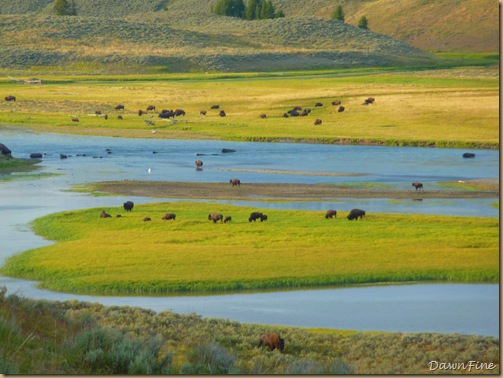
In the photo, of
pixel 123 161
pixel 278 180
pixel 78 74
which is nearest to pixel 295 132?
pixel 123 161

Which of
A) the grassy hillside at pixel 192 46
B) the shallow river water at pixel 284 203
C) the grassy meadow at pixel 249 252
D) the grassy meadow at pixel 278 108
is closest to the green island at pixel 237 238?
the grassy meadow at pixel 249 252

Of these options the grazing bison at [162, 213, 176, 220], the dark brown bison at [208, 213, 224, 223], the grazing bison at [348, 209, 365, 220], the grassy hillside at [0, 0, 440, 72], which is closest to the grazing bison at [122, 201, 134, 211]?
the grazing bison at [162, 213, 176, 220]

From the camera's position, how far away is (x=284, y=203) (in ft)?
115

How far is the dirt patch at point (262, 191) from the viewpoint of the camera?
36719 mm

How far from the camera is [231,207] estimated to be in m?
33.3

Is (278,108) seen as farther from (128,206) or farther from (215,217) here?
(215,217)

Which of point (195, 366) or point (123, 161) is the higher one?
point (195, 366)

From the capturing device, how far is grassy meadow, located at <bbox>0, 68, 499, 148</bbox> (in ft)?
191

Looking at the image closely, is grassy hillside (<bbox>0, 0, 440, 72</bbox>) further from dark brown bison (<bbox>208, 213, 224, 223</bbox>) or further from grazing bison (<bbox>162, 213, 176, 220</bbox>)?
dark brown bison (<bbox>208, 213, 224, 223</bbox>)

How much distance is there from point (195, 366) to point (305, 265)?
1229 centimetres

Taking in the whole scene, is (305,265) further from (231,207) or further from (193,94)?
(193,94)

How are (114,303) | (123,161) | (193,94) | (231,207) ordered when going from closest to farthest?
1. (114,303)
2. (231,207)
3. (123,161)
4. (193,94)

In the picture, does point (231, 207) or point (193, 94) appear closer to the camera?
point (231, 207)

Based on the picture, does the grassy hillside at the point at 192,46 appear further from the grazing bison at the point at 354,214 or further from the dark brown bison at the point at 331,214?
the grazing bison at the point at 354,214
